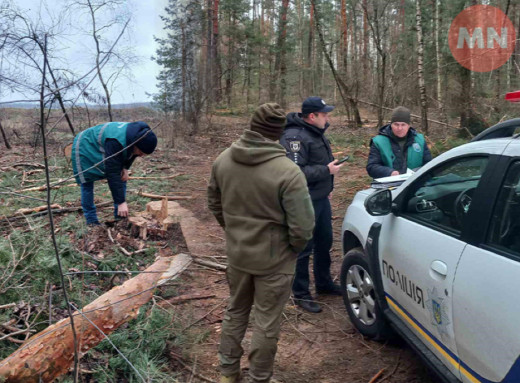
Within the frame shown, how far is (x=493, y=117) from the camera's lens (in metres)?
11.7

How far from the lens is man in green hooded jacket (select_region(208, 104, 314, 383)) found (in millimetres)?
2631

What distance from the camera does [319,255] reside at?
175 inches

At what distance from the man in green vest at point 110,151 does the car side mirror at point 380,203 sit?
2911mm

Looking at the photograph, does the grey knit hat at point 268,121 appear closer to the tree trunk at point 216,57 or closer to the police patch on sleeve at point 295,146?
the police patch on sleeve at point 295,146

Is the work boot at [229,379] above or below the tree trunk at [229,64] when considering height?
below

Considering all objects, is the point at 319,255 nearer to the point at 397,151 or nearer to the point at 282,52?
the point at 397,151

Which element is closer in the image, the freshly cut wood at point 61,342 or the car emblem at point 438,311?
the car emblem at point 438,311

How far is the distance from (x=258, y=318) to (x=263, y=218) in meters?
0.70

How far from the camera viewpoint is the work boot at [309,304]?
425 centimetres

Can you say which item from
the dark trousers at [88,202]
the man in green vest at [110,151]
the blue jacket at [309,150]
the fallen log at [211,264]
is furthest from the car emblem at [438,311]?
the dark trousers at [88,202]

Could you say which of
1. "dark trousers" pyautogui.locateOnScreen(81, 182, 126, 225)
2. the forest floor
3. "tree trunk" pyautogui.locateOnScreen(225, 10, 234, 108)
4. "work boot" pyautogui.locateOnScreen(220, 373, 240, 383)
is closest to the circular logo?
"tree trunk" pyautogui.locateOnScreen(225, 10, 234, 108)

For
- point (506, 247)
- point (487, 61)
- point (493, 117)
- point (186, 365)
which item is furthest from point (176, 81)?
point (506, 247)

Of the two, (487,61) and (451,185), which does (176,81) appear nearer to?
(487,61)

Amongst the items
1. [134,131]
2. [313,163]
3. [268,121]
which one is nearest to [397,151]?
[313,163]
